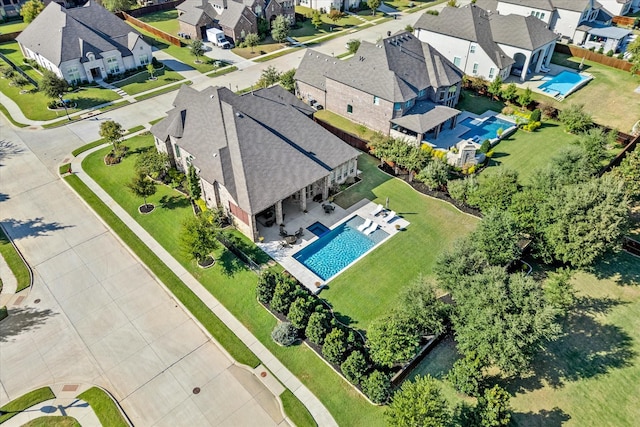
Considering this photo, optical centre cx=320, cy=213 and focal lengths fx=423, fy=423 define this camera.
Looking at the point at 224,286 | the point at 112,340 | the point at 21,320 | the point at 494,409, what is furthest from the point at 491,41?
the point at 21,320

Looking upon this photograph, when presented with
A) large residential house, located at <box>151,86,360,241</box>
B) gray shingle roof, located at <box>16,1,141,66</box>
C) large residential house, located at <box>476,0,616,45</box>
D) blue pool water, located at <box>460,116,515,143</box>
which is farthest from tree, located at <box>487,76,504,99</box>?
gray shingle roof, located at <box>16,1,141,66</box>

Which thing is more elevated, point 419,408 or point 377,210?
point 419,408

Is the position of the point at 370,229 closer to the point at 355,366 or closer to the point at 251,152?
the point at 251,152

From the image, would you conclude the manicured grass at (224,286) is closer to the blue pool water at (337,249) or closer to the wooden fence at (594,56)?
the blue pool water at (337,249)

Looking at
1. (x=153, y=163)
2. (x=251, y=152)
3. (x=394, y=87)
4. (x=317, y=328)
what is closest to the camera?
(x=317, y=328)

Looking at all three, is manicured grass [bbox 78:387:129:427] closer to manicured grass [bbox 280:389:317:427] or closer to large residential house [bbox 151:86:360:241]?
manicured grass [bbox 280:389:317:427]
